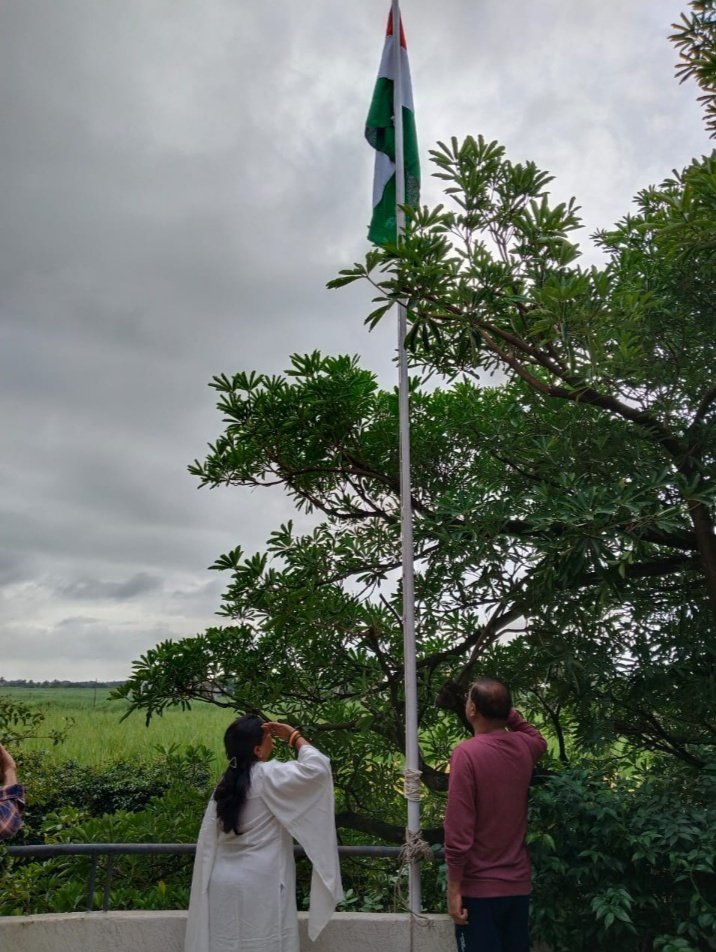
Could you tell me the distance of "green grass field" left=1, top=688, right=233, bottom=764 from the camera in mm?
11367

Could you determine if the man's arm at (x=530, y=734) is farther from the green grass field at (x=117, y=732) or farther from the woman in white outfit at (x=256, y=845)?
the green grass field at (x=117, y=732)

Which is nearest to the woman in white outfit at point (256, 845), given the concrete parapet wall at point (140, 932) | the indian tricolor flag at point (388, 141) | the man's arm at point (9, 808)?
the concrete parapet wall at point (140, 932)

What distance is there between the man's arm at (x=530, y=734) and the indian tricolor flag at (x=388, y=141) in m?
2.90

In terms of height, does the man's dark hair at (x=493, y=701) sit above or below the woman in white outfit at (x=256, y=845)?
above

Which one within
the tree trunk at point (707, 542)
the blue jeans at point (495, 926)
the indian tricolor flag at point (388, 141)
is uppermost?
the indian tricolor flag at point (388, 141)

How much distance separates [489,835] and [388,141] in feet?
12.9

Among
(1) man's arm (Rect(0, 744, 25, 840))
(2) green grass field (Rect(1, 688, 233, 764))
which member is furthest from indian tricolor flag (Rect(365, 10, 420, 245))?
(2) green grass field (Rect(1, 688, 233, 764))

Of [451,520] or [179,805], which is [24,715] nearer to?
[179,805]

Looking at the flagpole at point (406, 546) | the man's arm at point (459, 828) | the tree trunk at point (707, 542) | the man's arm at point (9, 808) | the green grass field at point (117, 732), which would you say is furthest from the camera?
Answer: the green grass field at point (117, 732)

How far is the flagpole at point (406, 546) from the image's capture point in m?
3.79

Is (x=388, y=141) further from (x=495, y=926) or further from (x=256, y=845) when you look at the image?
(x=495, y=926)

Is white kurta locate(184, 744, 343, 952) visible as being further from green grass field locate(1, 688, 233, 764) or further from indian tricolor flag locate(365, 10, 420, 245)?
green grass field locate(1, 688, 233, 764)

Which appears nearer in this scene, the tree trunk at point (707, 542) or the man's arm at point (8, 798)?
the man's arm at point (8, 798)

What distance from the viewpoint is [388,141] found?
5.10 metres
